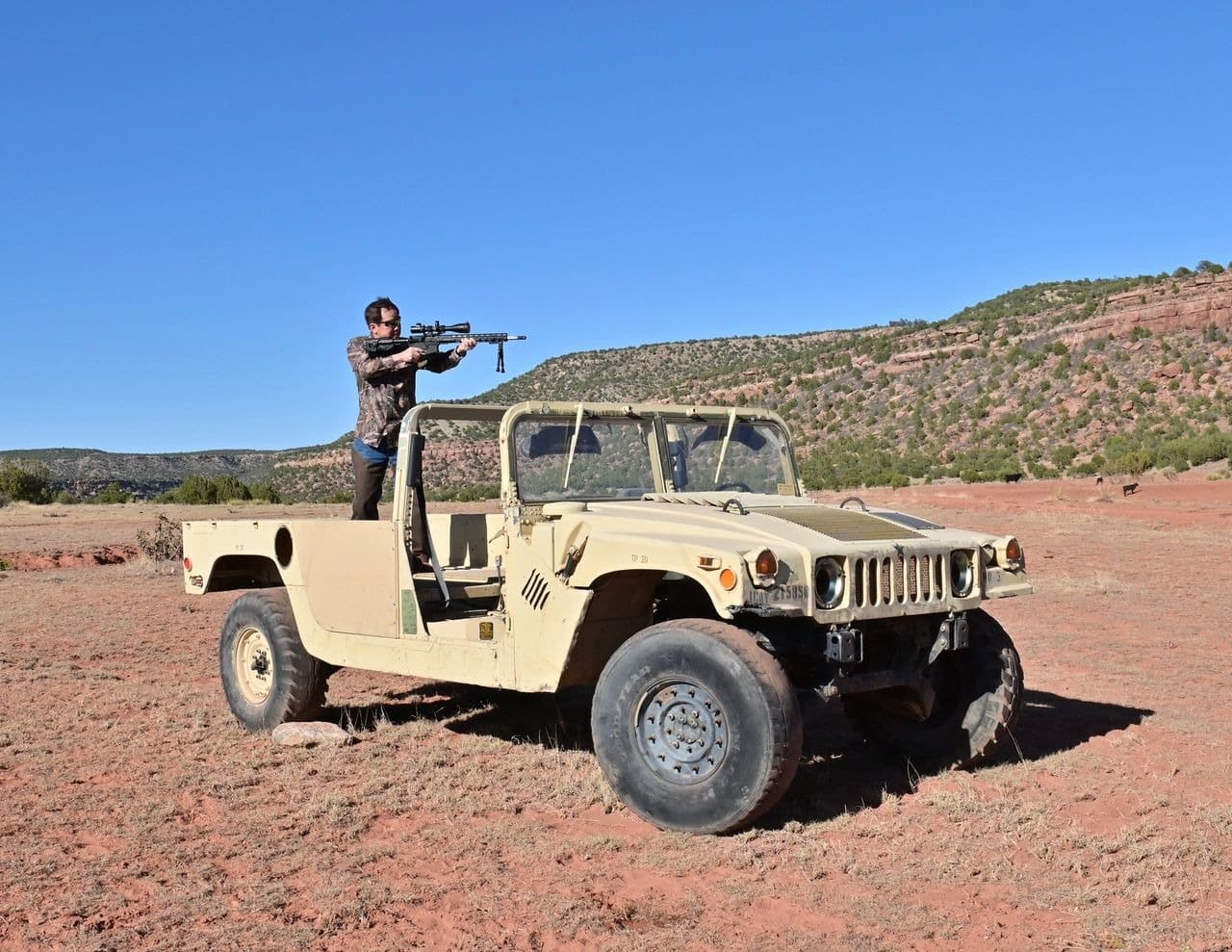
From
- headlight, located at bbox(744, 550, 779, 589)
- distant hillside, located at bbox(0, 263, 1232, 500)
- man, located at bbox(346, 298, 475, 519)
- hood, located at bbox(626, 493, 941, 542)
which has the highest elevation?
distant hillside, located at bbox(0, 263, 1232, 500)

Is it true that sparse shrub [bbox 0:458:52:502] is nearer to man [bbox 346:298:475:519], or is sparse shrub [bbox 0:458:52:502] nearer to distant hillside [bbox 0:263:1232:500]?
distant hillside [bbox 0:263:1232:500]

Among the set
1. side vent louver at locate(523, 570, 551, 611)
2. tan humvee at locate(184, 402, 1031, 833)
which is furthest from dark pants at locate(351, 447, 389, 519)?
side vent louver at locate(523, 570, 551, 611)

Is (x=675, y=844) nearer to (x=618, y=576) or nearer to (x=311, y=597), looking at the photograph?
(x=618, y=576)

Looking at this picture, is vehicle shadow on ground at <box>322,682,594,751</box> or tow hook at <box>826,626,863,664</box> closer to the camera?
tow hook at <box>826,626,863,664</box>

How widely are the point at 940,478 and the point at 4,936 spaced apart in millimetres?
40744

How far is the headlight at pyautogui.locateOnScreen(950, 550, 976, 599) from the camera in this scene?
6117mm

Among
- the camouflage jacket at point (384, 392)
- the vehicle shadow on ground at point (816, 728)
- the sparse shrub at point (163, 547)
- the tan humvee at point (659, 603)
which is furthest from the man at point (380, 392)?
the sparse shrub at point (163, 547)

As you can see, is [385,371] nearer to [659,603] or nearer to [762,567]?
[659,603]

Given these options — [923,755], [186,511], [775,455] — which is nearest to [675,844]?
[923,755]

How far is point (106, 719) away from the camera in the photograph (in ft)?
27.0

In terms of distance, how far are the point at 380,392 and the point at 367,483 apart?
58cm

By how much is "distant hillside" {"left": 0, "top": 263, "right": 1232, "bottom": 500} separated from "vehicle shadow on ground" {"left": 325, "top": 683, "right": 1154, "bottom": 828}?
91.5ft

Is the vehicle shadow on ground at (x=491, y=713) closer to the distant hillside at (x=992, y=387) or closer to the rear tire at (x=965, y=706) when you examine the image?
the rear tire at (x=965, y=706)

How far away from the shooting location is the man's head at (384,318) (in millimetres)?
7656
